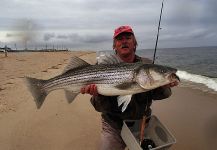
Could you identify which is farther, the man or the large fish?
the man

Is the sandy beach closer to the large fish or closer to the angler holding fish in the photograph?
the angler holding fish

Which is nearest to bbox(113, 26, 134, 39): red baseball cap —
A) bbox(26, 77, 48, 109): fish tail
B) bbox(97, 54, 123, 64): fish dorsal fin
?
bbox(97, 54, 123, 64): fish dorsal fin

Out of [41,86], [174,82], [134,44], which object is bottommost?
[41,86]

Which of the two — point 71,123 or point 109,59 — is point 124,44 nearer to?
point 109,59

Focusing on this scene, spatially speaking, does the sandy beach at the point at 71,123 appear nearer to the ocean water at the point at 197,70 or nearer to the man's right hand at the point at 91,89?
the ocean water at the point at 197,70

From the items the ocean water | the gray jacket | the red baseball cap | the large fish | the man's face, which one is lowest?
the ocean water

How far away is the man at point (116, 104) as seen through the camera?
4.64 m

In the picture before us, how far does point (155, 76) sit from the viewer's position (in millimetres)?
4250

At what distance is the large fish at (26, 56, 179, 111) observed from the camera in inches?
167

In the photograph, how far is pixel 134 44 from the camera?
4891 mm

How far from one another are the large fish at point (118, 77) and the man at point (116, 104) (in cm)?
20

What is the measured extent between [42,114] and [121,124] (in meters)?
4.59

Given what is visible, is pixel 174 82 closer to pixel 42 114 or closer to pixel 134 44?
pixel 134 44

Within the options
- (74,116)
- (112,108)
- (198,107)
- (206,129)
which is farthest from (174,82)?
(198,107)
